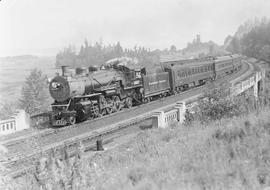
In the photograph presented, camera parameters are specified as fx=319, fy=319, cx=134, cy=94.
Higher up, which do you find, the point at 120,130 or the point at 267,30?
the point at 267,30

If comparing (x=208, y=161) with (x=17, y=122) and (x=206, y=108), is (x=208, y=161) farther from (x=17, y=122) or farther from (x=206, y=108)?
(x=17, y=122)

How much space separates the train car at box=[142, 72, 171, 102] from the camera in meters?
22.8

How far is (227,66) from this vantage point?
147 ft

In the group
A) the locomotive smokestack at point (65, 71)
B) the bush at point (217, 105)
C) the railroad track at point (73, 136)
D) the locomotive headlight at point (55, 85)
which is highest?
the locomotive smokestack at point (65, 71)

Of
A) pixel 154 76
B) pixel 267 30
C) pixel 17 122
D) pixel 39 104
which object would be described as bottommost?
pixel 39 104

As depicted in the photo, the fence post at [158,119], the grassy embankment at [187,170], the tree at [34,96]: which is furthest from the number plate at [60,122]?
the tree at [34,96]

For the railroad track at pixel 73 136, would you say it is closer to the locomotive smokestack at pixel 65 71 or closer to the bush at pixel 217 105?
the locomotive smokestack at pixel 65 71

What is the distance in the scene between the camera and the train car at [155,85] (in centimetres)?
2278

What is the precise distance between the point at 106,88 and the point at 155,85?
645 centimetres

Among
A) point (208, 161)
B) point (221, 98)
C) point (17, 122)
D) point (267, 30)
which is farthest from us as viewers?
point (267, 30)

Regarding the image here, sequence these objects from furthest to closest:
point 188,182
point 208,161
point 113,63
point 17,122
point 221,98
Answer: point 113,63
point 17,122
point 221,98
point 208,161
point 188,182

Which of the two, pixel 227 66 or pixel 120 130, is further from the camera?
pixel 227 66

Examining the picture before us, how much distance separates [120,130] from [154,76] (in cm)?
965

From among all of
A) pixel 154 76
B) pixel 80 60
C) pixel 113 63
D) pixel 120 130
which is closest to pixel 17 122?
pixel 120 130
